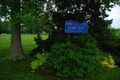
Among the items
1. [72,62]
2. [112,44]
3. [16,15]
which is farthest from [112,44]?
[16,15]

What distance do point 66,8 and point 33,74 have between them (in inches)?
176

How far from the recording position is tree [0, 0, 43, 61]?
428 centimetres

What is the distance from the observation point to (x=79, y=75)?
3.95 meters

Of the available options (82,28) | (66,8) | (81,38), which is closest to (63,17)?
(66,8)

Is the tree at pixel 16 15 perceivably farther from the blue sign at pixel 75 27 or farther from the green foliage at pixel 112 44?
the green foliage at pixel 112 44

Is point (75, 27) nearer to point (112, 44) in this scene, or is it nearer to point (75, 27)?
point (75, 27)

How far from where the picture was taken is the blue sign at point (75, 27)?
215 inches

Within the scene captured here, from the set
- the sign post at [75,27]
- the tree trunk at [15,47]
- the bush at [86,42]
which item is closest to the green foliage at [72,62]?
the bush at [86,42]

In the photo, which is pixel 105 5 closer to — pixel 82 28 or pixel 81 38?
pixel 82 28

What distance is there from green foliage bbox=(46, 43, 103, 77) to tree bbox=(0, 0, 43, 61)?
2.01m

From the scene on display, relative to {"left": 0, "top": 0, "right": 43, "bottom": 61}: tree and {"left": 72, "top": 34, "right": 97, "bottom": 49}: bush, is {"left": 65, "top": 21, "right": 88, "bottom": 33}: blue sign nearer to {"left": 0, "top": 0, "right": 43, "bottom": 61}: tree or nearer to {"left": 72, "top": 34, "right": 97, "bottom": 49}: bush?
{"left": 72, "top": 34, "right": 97, "bottom": 49}: bush

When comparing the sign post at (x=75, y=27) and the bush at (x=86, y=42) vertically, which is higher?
the sign post at (x=75, y=27)

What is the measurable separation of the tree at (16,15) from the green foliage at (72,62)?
6.58 feet

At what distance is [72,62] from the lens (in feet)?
13.4
